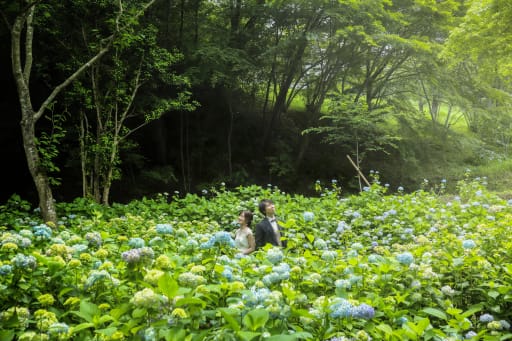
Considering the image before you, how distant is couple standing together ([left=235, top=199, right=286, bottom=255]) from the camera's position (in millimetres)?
4297

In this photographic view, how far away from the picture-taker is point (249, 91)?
14.9 meters

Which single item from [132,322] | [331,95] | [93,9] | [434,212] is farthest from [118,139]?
[331,95]

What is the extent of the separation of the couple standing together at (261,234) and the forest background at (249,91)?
180 inches

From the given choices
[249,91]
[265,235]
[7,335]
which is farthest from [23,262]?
[249,91]

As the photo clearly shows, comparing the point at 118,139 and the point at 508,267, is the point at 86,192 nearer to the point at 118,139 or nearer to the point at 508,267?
the point at 118,139

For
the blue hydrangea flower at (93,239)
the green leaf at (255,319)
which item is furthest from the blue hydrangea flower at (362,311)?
the blue hydrangea flower at (93,239)

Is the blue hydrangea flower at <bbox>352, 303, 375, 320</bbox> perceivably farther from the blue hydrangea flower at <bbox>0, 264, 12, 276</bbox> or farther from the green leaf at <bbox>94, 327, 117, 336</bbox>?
the blue hydrangea flower at <bbox>0, 264, 12, 276</bbox>

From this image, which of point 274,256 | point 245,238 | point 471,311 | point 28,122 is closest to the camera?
point 471,311

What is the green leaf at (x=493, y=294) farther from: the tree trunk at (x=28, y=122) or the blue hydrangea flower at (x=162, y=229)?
the tree trunk at (x=28, y=122)

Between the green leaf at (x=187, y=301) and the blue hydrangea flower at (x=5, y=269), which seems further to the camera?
the blue hydrangea flower at (x=5, y=269)

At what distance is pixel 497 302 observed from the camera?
218 centimetres

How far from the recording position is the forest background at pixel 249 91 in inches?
326

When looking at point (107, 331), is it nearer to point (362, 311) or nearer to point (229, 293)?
point (229, 293)

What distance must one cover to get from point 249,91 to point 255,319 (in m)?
14.1
